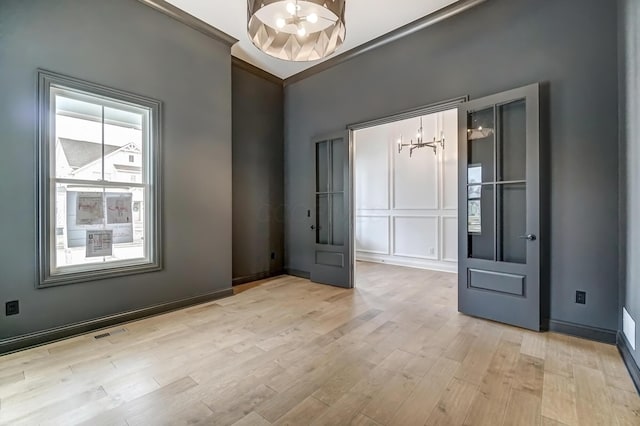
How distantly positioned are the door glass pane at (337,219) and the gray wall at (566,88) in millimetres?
1864

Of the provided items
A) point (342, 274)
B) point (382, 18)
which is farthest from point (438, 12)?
point (342, 274)

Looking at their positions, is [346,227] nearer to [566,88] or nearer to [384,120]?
[384,120]

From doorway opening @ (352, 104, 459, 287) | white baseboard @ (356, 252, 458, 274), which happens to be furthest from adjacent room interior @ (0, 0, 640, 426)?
doorway opening @ (352, 104, 459, 287)

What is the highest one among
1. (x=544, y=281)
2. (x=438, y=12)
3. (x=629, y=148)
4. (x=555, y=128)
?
(x=438, y=12)

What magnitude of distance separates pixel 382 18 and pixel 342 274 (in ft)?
11.5

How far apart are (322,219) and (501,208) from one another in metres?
2.58

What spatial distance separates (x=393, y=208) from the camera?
6.31 m

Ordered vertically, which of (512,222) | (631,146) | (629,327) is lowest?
(629,327)

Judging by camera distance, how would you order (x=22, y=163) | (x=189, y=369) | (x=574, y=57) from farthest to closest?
(x=574, y=57) < (x=22, y=163) < (x=189, y=369)

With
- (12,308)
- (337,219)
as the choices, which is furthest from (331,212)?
(12,308)

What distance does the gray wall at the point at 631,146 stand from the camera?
1.97 meters

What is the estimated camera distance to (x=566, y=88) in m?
2.68

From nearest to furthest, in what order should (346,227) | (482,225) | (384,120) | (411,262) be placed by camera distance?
1. (482,225)
2. (384,120)
3. (346,227)
4. (411,262)

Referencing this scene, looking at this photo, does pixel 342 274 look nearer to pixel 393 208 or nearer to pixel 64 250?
pixel 393 208
